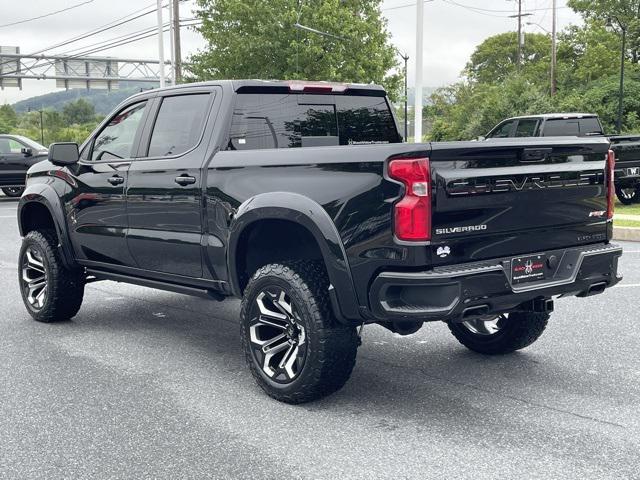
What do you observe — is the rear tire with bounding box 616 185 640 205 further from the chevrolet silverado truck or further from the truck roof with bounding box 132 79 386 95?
the chevrolet silverado truck

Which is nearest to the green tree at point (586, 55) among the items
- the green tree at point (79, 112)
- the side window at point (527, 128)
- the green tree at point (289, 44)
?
the green tree at point (289, 44)

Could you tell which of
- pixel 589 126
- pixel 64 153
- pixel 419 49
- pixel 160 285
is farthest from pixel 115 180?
pixel 419 49

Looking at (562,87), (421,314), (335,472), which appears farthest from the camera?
(562,87)

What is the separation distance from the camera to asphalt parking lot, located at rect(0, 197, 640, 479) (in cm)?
373

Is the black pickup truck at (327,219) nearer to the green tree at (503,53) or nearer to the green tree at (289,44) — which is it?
the green tree at (289,44)

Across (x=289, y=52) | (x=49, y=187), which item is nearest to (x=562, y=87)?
(x=289, y=52)

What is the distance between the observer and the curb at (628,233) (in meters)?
13.0

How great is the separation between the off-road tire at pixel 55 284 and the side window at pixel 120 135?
0.97 meters

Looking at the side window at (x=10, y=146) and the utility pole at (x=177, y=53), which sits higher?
the utility pole at (x=177, y=53)

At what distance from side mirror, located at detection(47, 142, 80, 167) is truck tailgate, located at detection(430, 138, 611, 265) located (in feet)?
11.4

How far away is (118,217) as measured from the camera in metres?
6.05

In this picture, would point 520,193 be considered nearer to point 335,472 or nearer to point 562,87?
point 335,472

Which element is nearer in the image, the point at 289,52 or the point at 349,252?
the point at 349,252

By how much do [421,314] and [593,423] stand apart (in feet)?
3.89
